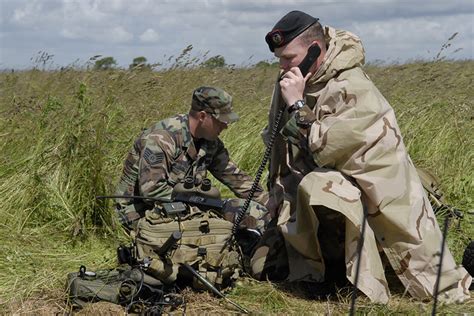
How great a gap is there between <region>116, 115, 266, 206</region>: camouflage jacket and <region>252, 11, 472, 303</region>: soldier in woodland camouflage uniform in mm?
857

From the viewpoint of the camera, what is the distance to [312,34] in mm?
4301

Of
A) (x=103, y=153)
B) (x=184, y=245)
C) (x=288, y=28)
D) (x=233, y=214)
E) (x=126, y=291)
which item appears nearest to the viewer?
(x=126, y=291)

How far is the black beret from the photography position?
4262 millimetres

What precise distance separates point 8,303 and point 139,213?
1.11m

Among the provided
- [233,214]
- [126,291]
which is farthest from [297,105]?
[126,291]

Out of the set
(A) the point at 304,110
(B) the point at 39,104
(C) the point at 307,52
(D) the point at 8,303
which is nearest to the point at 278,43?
(C) the point at 307,52

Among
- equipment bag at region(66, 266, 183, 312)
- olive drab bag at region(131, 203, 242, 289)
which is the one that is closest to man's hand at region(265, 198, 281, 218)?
olive drab bag at region(131, 203, 242, 289)

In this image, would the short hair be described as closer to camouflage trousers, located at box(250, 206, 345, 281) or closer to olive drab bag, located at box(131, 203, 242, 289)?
camouflage trousers, located at box(250, 206, 345, 281)

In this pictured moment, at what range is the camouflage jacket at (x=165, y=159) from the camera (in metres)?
4.71

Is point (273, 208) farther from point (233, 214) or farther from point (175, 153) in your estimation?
point (175, 153)

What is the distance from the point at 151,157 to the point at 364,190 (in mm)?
1459

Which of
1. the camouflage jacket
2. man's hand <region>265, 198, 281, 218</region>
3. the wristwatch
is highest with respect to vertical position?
the wristwatch

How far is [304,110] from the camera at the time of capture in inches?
163

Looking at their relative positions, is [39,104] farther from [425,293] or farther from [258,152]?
[425,293]
